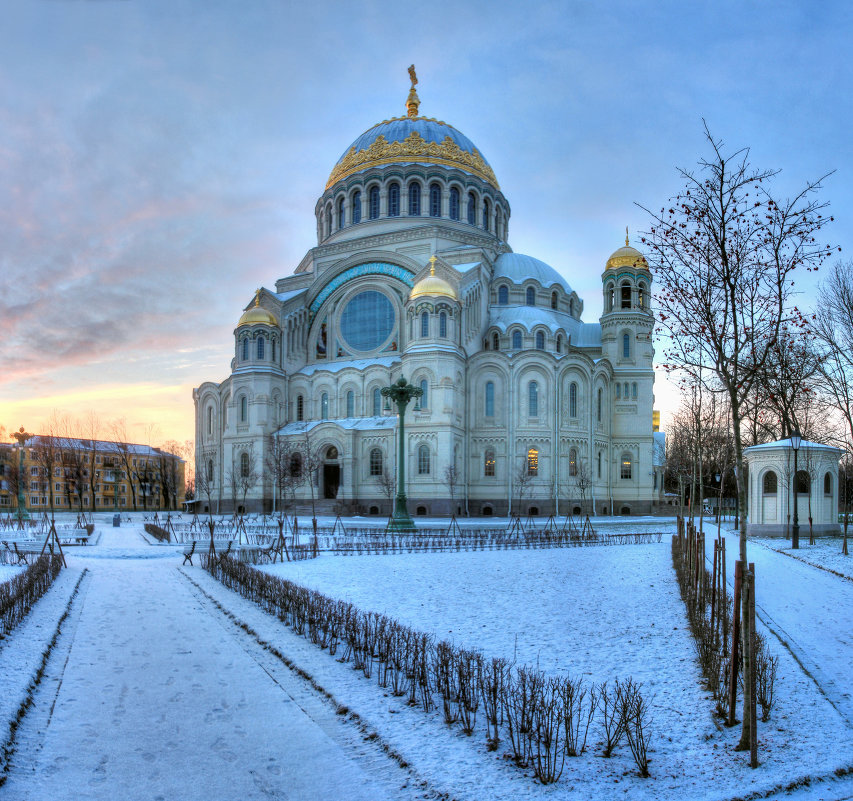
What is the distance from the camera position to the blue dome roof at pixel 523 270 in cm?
5788

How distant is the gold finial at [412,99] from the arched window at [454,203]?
10.7 m

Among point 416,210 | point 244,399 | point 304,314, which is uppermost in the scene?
point 416,210

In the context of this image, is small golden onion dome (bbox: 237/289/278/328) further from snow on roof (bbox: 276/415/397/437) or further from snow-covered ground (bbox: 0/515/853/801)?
snow-covered ground (bbox: 0/515/853/801)

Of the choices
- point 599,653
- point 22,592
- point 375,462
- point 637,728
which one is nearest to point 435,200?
point 375,462

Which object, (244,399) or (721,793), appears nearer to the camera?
(721,793)

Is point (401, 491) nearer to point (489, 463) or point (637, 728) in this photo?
point (489, 463)

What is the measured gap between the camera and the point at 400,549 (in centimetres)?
2342

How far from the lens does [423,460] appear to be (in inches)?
1892

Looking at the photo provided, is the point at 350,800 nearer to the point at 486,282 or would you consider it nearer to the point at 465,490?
the point at 465,490

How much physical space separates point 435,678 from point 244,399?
4875 centimetres

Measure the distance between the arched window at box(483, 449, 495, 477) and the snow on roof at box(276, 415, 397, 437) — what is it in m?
6.20

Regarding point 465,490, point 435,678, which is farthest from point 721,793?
point 465,490

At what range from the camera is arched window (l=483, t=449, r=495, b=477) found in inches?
1969

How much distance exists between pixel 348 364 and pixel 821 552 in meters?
37.1
